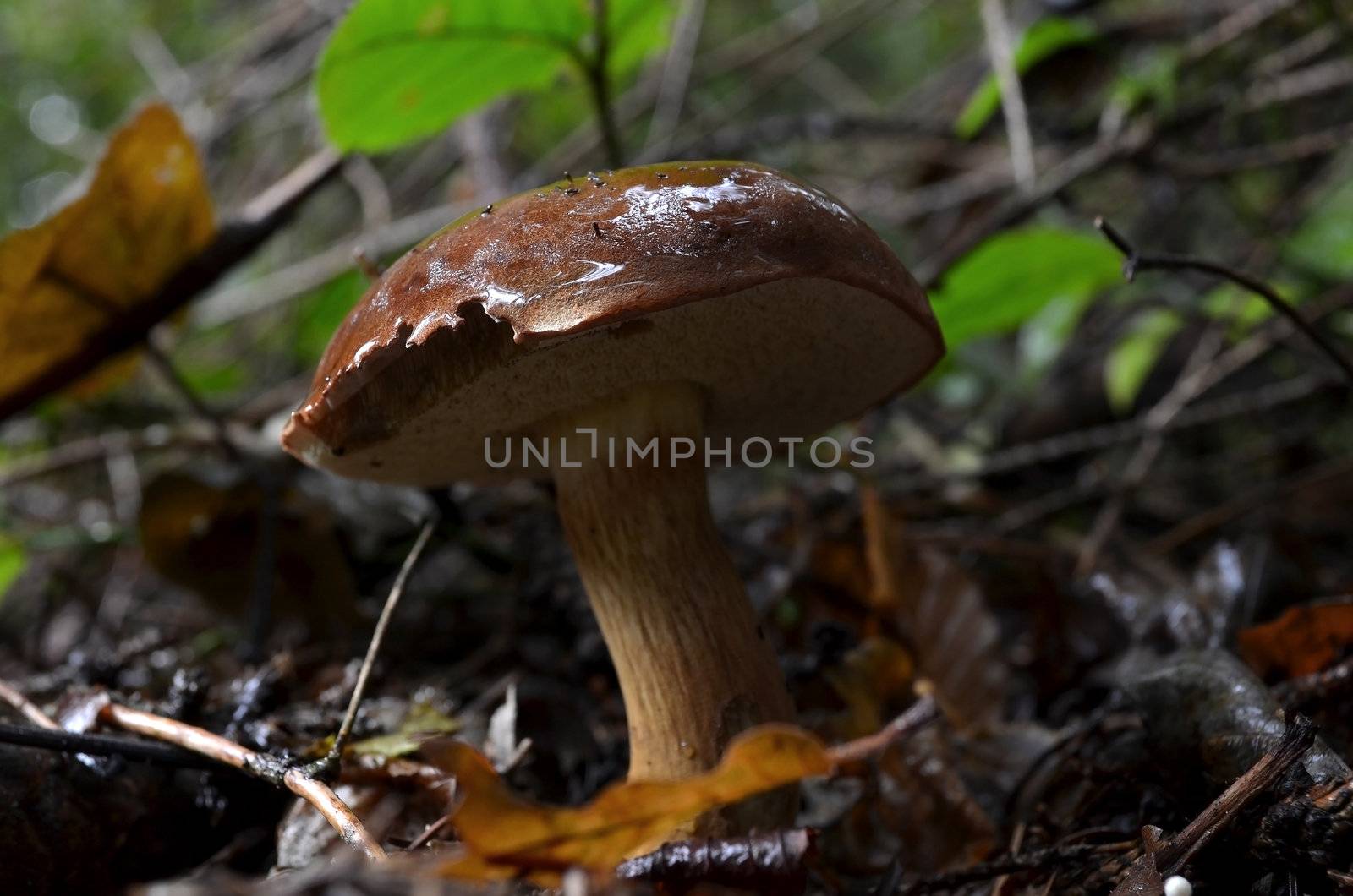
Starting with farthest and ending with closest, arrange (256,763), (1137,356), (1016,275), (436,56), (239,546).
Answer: (1137,356) < (239,546) < (1016,275) < (436,56) < (256,763)

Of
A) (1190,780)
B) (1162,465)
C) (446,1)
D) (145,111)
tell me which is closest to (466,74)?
(446,1)

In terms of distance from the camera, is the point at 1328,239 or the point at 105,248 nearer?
the point at 105,248

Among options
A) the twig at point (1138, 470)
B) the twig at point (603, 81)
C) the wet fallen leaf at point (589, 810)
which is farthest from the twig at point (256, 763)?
the twig at point (1138, 470)

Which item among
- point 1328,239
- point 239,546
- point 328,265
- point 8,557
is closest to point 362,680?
point 239,546

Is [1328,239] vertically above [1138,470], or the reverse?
[1328,239]

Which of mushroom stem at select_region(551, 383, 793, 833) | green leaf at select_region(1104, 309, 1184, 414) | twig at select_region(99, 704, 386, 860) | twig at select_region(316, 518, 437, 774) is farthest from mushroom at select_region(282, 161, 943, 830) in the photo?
green leaf at select_region(1104, 309, 1184, 414)

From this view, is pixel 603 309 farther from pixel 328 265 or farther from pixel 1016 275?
Result: pixel 328 265

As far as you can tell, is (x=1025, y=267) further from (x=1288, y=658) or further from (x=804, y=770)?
(x=804, y=770)

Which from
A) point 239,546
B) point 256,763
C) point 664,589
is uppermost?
point 239,546
